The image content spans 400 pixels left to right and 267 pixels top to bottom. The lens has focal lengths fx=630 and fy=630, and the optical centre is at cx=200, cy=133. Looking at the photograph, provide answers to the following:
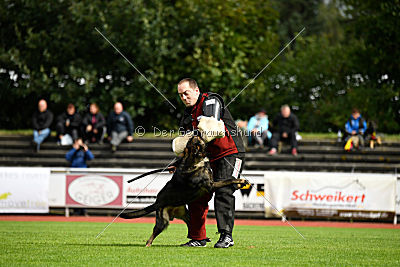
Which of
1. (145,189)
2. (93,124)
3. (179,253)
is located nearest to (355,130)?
(145,189)

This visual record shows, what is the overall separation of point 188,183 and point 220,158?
2.00 ft

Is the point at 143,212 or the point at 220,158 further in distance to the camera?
the point at 220,158

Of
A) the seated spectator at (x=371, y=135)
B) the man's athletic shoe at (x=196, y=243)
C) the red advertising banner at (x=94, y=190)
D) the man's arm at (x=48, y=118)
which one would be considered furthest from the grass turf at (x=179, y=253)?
the man's arm at (x=48, y=118)

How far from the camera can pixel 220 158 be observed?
7.52 metres

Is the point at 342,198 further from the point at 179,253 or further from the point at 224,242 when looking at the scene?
the point at 179,253

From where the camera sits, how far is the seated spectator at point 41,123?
19938mm

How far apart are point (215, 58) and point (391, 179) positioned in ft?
35.7

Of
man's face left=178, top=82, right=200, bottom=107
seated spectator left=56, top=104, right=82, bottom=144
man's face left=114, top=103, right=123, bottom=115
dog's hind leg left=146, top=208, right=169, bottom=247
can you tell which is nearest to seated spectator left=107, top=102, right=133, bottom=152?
man's face left=114, top=103, right=123, bottom=115

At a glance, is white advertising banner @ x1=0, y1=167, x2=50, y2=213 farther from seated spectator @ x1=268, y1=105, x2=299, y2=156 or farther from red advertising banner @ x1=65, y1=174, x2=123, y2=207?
seated spectator @ x1=268, y1=105, x2=299, y2=156

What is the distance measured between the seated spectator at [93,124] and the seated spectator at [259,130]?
4697mm

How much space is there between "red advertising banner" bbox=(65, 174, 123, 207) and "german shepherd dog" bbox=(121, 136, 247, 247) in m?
8.63

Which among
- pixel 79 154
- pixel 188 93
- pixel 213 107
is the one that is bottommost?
pixel 79 154

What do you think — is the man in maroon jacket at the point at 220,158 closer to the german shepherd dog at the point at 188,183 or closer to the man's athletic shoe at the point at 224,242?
the man's athletic shoe at the point at 224,242

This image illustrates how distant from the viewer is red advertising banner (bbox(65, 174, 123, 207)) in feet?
52.6
